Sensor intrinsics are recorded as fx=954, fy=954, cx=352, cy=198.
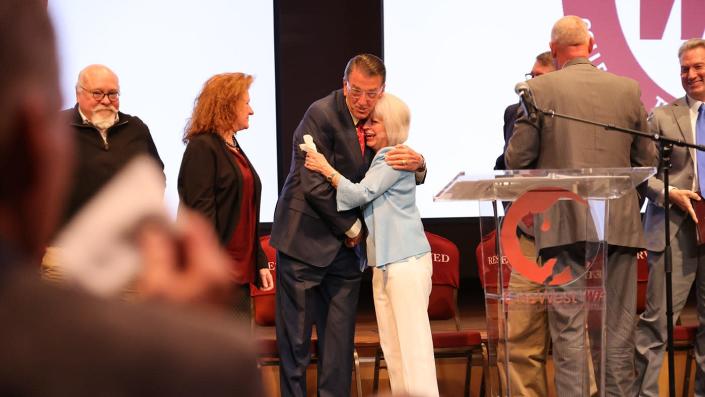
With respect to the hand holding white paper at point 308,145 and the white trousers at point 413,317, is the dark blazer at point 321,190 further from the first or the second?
the white trousers at point 413,317

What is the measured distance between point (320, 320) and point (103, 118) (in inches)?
57.5

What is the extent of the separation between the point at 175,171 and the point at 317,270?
→ 2.07 meters

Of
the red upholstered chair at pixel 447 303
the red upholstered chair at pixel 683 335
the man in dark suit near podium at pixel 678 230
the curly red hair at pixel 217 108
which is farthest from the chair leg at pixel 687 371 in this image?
the curly red hair at pixel 217 108

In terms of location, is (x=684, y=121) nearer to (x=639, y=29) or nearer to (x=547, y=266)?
(x=547, y=266)

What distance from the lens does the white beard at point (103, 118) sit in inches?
156

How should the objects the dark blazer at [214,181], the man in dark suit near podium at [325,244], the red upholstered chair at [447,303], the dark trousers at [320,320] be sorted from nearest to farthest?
1. the dark blazer at [214,181]
2. the man in dark suit near podium at [325,244]
3. the dark trousers at [320,320]
4. the red upholstered chair at [447,303]

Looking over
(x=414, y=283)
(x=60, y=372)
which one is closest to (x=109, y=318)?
(x=60, y=372)

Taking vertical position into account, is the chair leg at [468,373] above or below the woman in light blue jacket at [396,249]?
below

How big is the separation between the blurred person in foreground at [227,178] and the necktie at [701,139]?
2.23 m

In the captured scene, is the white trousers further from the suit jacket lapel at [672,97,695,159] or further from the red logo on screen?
the red logo on screen

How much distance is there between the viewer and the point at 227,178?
424 centimetres

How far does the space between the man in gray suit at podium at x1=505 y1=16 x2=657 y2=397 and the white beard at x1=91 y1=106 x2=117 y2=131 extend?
5.60 feet

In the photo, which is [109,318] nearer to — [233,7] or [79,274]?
[79,274]

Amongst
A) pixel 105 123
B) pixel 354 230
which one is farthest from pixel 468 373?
pixel 105 123
